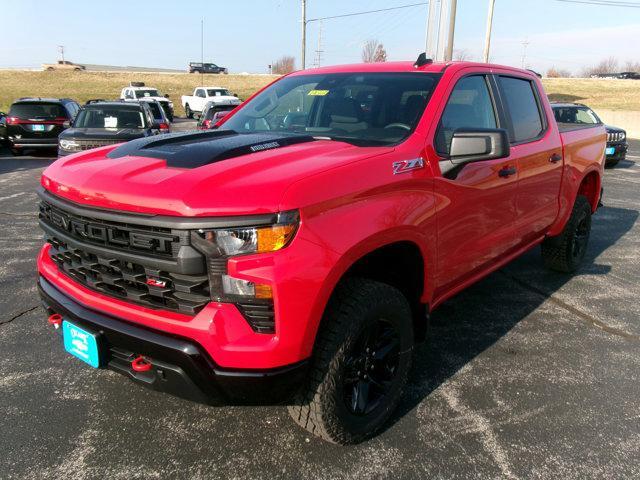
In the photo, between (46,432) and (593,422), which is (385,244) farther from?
(46,432)

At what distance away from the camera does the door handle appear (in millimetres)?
3363

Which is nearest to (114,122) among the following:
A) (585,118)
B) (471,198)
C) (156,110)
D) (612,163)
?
(156,110)

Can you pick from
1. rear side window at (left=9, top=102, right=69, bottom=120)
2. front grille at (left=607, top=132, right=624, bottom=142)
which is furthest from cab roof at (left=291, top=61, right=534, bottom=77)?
rear side window at (left=9, top=102, right=69, bottom=120)

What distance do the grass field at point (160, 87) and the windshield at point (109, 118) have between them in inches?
1048

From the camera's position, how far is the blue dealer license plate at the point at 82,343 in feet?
7.48

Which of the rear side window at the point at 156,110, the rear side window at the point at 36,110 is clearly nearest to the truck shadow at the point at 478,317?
the rear side window at the point at 156,110

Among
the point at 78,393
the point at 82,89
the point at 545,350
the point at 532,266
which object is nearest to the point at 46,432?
the point at 78,393

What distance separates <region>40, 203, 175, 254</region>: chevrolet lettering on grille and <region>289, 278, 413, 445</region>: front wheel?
2.51ft

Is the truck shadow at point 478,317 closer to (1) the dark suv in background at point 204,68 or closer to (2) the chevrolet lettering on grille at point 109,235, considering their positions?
(2) the chevrolet lettering on grille at point 109,235

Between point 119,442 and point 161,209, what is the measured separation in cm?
134

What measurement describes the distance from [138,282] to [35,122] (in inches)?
518

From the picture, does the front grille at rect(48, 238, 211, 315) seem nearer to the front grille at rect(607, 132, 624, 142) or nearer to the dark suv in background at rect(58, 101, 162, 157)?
the dark suv in background at rect(58, 101, 162, 157)

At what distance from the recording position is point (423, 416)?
9.37 feet

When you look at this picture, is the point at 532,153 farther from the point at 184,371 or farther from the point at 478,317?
the point at 184,371
